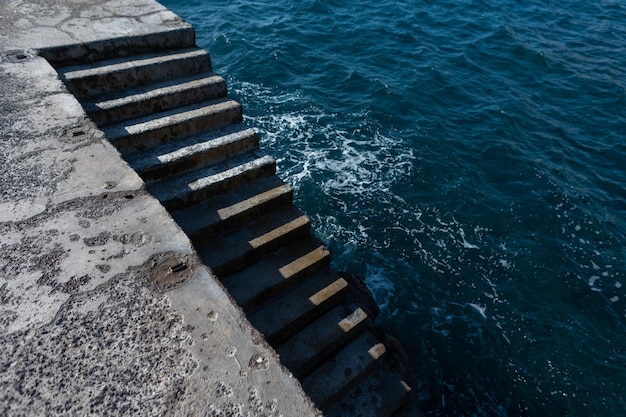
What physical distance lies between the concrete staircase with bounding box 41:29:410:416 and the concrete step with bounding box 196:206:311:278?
13 mm

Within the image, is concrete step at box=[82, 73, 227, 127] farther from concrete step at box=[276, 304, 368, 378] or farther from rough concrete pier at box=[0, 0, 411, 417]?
concrete step at box=[276, 304, 368, 378]

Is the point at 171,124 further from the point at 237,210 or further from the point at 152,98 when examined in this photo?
the point at 237,210

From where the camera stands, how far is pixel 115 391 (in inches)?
92.9

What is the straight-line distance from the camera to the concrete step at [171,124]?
5008 mm

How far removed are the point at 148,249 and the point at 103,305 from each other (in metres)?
0.49

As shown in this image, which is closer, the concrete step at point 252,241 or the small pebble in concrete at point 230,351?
the small pebble in concrete at point 230,351

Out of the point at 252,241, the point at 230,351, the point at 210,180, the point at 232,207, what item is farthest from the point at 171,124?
the point at 230,351

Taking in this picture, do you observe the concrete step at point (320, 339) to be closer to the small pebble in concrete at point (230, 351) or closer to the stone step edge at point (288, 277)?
the stone step edge at point (288, 277)

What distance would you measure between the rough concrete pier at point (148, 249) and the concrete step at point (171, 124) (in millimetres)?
22

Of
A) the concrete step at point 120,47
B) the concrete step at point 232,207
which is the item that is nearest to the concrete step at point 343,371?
the concrete step at point 232,207

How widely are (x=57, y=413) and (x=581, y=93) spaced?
16830 millimetres

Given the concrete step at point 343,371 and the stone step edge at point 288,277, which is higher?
the stone step edge at point 288,277

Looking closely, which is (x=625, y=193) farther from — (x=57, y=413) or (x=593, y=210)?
(x=57, y=413)

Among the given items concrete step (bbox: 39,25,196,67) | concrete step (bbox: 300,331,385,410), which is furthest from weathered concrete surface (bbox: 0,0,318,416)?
concrete step (bbox: 300,331,385,410)
